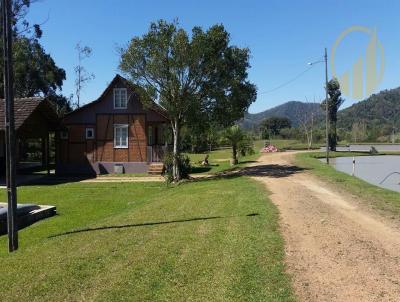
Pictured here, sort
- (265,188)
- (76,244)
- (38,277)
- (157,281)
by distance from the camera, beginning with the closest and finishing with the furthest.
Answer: (157,281)
(38,277)
(76,244)
(265,188)

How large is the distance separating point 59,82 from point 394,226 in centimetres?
4536

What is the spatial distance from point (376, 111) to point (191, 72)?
124612 mm

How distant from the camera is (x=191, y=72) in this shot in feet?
74.7

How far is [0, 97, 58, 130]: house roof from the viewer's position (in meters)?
25.6

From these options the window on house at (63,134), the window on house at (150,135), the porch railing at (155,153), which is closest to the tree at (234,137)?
the window on house at (150,135)

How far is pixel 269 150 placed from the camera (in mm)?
49844

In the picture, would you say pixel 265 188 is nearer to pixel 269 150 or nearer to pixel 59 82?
pixel 269 150

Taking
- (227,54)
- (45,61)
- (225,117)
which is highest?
(45,61)

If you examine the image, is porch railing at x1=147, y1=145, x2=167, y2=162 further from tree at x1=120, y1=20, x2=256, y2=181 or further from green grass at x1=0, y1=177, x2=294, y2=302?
green grass at x1=0, y1=177, x2=294, y2=302

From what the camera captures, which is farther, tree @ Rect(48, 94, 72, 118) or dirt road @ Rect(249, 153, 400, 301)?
tree @ Rect(48, 94, 72, 118)

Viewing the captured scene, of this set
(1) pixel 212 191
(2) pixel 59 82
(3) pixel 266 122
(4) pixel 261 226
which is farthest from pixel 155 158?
(3) pixel 266 122

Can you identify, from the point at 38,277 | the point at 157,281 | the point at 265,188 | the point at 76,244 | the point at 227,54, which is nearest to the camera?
the point at 157,281

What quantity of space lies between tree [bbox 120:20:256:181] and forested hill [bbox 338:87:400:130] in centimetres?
10927

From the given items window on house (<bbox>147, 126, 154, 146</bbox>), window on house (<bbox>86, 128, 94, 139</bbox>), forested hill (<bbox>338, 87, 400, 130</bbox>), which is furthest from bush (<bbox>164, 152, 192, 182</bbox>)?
forested hill (<bbox>338, 87, 400, 130</bbox>)
